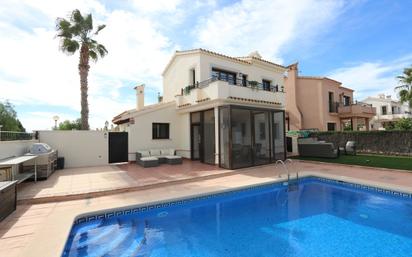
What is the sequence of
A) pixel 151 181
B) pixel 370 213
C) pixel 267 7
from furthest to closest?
pixel 267 7 < pixel 151 181 < pixel 370 213

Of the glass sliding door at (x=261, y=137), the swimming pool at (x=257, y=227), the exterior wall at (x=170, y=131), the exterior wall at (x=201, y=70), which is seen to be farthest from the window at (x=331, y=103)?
the swimming pool at (x=257, y=227)

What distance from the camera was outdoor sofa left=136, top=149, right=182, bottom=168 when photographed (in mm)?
13898

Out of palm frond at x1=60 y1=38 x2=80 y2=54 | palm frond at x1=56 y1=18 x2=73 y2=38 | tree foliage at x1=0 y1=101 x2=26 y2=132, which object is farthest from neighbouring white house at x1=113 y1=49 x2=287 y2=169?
tree foliage at x1=0 y1=101 x2=26 y2=132

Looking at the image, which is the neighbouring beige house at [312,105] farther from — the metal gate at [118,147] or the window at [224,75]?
the metal gate at [118,147]

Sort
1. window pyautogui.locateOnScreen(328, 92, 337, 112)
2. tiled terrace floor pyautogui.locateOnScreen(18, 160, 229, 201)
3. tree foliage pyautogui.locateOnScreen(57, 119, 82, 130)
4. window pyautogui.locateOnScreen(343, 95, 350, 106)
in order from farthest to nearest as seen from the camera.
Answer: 1. tree foliage pyautogui.locateOnScreen(57, 119, 82, 130)
2. window pyautogui.locateOnScreen(343, 95, 350, 106)
3. window pyautogui.locateOnScreen(328, 92, 337, 112)
4. tiled terrace floor pyautogui.locateOnScreen(18, 160, 229, 201)

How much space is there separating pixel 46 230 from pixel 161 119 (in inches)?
479

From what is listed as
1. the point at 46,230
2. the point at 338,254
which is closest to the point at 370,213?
the point at 338,254

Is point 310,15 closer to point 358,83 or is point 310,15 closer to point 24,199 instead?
point 24,199

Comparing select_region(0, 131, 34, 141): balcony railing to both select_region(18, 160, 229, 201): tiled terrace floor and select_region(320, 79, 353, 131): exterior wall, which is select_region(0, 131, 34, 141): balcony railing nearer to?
select_region(18, 160, 229, 201): tiled terrace floor

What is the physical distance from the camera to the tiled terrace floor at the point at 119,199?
4.89 meters

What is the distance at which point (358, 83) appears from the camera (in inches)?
1198

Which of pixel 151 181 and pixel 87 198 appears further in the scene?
pixel 151 181

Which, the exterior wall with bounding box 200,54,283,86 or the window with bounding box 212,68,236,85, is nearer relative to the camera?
the exterior wall with bounding box 200,54,283,86

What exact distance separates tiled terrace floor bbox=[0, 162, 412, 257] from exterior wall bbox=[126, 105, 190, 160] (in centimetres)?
476
